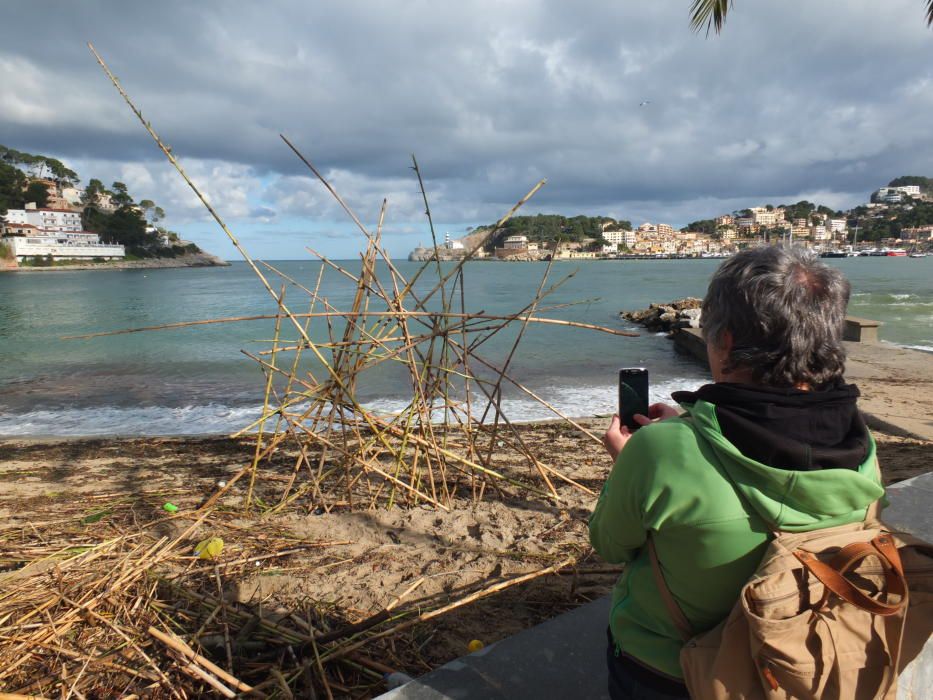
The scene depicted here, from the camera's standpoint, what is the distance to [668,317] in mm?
18000

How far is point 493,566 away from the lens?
102 inches

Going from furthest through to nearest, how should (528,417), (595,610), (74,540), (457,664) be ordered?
(528,417), (74,540), (595,610), (457,664)

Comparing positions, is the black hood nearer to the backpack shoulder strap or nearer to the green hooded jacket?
the green hooded jacket

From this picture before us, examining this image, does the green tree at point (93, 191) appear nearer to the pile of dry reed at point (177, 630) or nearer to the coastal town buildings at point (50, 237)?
the coastal town buildings at point (50, 237)

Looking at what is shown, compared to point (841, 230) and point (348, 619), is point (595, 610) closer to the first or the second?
point (348, 619)

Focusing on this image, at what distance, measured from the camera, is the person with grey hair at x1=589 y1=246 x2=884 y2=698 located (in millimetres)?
987

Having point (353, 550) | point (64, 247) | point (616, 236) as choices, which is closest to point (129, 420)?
point (353, 550)

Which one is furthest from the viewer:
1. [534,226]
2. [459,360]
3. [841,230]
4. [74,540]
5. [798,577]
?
[841,230]

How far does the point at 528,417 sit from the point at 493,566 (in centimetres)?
483

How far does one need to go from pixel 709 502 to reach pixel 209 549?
2397 millimetres

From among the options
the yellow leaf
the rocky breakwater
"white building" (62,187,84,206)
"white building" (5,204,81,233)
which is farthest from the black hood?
"white building" (62,187,84,206)

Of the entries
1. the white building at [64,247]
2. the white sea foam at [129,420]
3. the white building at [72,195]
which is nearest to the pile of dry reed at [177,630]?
the white sea foam at [129,420]

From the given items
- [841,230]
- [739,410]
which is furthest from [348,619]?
[841,230]

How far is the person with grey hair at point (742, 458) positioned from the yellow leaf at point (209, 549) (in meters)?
2.14
